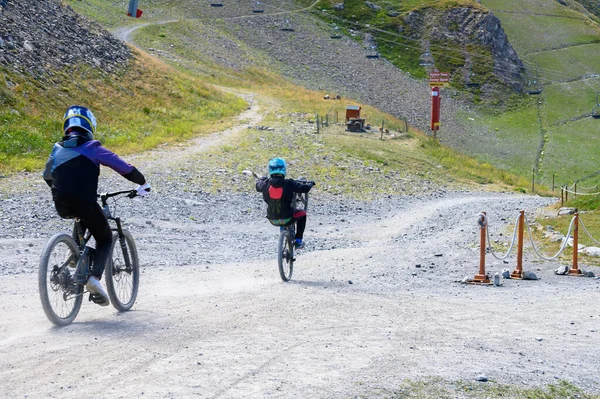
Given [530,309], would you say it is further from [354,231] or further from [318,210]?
[318,210]

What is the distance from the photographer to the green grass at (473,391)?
259 inches

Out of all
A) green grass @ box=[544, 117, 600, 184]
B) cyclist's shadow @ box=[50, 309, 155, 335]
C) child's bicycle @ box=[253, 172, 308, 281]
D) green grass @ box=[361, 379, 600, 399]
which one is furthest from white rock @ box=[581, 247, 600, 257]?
green grass @ box=[544, 117, 600, 184]

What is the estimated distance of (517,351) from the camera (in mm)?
8320

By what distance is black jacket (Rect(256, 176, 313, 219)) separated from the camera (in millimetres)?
12617

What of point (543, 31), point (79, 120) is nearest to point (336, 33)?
point (543, 31)

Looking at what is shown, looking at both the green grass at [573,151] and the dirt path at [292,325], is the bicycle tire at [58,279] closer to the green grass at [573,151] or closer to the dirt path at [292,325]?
the dirt path at [292,325]

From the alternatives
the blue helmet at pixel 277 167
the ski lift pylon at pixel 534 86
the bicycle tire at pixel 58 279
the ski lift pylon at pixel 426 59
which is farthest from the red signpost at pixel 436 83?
the ski lift pylon at pixel 426 59

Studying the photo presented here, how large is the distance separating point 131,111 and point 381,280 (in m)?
28.8

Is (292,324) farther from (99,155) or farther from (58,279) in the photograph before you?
(99,155)

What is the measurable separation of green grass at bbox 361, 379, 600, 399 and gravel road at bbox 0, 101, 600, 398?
115mm

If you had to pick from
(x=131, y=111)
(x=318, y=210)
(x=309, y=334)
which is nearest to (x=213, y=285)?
(x=309, y=334)

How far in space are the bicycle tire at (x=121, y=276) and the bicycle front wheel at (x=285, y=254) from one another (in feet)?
11.0

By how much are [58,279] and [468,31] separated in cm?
10512

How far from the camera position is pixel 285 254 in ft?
42.4
